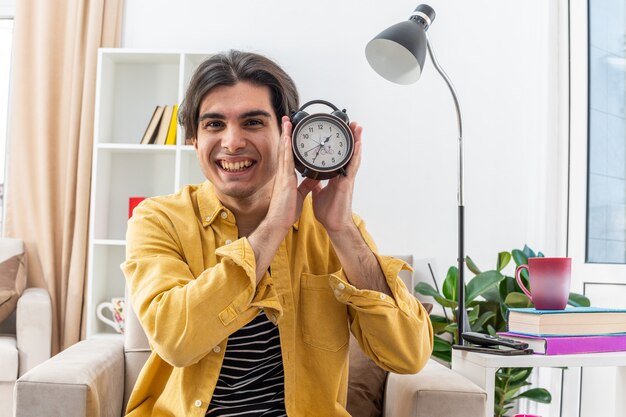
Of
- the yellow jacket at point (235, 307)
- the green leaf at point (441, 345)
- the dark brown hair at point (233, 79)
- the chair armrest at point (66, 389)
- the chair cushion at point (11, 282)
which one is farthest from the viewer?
the chair cushion at point (11, 282)

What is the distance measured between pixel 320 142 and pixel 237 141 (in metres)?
0.20

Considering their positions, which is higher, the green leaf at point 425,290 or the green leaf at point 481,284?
the green leaf at point 481,284

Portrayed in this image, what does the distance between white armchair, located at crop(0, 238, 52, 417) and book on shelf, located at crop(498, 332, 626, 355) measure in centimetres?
196

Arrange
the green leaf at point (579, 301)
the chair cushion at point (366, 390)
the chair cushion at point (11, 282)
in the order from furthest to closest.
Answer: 1. the chair cushion at point (11, 282)
2. the green leaf at point (579, 301)
3. the chair cushion at point (366, 390)

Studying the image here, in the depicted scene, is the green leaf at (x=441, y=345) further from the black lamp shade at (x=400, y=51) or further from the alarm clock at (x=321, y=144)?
the alarm clock at (x=321, y=144)

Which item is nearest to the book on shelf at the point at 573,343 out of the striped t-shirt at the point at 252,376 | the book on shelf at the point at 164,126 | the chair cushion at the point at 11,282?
the striped t-shirt at the point at 252,376

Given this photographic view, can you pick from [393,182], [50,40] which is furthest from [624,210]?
[50,40]

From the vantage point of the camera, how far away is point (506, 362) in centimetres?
156

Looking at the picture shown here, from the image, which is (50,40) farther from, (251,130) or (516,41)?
(251,130)

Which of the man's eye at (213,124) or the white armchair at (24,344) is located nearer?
the man's eye at (213,124)

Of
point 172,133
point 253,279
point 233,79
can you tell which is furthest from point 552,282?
point 172,133

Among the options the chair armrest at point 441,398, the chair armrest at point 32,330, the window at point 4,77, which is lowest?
the chair armrest at point 32,330

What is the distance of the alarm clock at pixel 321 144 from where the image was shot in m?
1.33

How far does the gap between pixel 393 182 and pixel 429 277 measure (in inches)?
18.1
